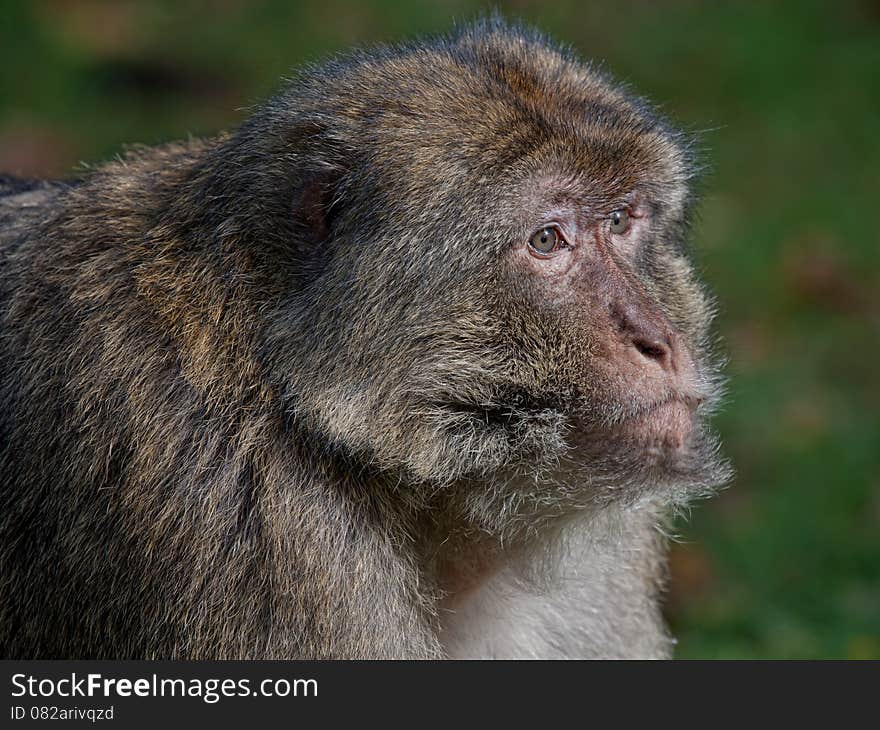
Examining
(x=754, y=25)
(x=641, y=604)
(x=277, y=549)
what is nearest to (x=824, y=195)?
(x=754, y=25)

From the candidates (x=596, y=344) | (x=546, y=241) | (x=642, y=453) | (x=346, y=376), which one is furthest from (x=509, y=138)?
(x=642, y=453)

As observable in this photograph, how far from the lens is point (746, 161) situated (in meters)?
9.79

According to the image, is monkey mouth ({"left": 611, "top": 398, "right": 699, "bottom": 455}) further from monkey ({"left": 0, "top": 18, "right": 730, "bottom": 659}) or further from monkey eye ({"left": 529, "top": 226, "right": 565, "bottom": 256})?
monkey eye ({"left": 529, "top": 226, "right": 565, "bottom": 256})

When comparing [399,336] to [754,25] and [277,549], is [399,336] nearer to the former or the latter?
[277,549]

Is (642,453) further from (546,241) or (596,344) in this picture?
(546,241)

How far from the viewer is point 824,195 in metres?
9.45

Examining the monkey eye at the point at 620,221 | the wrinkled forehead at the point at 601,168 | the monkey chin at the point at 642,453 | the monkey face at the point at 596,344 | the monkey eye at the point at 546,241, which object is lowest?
the monkey chin at the point at 642,453

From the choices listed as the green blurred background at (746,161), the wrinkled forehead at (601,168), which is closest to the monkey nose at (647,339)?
the wrinkled forehead at (601,168)

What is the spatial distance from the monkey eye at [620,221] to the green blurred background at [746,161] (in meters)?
2.47

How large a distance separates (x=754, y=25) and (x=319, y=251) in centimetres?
775

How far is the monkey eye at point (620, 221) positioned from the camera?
13.5 feet

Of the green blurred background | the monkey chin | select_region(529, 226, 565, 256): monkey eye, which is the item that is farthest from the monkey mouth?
the green blurred background

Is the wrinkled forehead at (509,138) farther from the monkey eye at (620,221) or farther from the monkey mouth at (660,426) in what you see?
the monkey mouth at (660,426)

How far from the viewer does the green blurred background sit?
6754 millimetres
